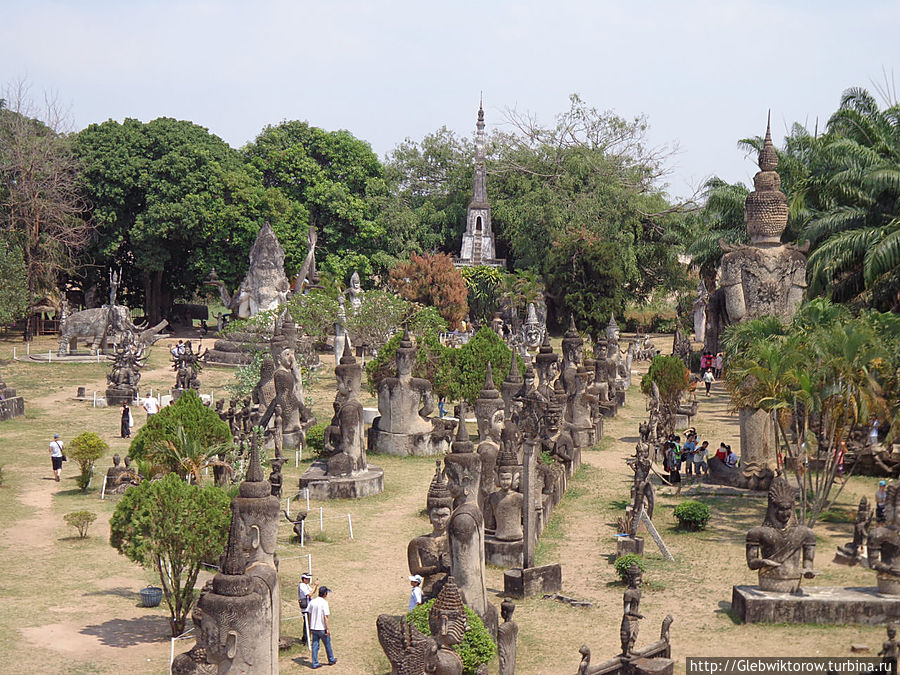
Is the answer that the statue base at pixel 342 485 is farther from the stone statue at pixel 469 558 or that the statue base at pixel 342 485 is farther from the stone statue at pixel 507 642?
the stone statue at pixel 507 642

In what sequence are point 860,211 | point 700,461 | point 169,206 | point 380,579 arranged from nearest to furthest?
point 380,579 < point 700,461 < point 860,211 < point 169,206

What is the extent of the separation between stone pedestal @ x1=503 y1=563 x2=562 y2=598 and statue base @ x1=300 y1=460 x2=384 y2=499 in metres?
7.28

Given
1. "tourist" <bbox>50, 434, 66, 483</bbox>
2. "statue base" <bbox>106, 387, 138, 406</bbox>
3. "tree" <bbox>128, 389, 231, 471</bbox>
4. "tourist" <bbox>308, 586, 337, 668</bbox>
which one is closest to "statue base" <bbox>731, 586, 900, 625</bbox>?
"tourist" <bbox>308, 586, 337, 668</bbox>

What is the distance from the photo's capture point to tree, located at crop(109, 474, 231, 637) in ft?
51.4

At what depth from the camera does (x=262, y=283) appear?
50.9 meters

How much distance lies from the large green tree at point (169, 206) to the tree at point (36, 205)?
223 centimetres

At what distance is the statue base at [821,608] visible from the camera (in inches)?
642

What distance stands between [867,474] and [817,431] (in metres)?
6.13

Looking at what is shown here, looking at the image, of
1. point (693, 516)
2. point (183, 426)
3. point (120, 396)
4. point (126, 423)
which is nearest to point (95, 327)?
point (120, 396)

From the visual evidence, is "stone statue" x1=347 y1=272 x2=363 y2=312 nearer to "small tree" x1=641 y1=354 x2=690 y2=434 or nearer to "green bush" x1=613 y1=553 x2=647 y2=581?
"small tree" x1=641 y1=354 x2=690 y2=434

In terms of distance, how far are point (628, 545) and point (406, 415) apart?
10971 mm

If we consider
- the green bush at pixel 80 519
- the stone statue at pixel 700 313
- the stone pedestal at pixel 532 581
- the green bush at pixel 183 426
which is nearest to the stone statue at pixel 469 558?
the stone pedestal at pixel 532 581

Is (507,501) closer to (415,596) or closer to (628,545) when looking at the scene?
(628,545)

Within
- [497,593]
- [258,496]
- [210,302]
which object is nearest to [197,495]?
[258,496]
